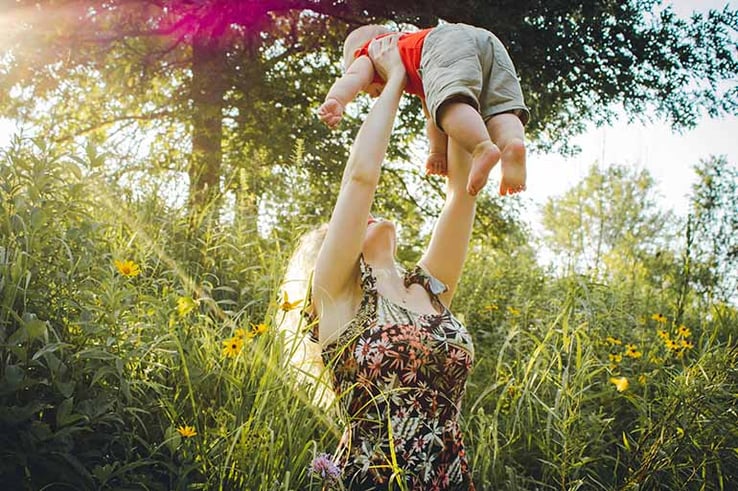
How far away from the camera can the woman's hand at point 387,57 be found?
2.29m

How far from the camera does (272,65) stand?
21.7 ft

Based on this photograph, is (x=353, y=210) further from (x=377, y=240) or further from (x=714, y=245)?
(x=714, y=245)

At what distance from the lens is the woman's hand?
229cm

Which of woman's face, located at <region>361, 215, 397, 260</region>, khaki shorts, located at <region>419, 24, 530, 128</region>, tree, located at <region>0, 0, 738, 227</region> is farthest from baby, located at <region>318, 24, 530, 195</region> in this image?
tree, located at <region>0, 0, 738, 227</region>

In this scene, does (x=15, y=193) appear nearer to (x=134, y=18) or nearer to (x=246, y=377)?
(x=246, y=377)

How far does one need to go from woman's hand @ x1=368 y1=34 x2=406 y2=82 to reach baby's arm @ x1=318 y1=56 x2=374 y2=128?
3cm

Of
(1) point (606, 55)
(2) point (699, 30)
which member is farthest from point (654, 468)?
(2) point (699, 30)

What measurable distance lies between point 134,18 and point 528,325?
489 cm

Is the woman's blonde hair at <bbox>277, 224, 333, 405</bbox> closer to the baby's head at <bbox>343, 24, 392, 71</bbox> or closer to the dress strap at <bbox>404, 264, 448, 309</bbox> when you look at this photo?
the dress strap at <bbox>404, 264, 448, 309</bbox>

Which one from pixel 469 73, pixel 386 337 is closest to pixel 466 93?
pixel 469 73

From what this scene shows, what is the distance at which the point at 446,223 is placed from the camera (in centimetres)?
238

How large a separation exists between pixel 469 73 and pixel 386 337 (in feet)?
2.71

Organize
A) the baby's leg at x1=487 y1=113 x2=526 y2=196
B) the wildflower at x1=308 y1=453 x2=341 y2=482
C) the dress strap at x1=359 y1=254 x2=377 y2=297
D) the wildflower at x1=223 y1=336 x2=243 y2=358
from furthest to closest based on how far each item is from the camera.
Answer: the dress strap at x1=359 y1=254 x2=377 y2=297 < the wildflower at x1=223 y1=336 x2=243 y2=358 < the baby's leg at x1=487 y1=113 x2=526 y2=196 < the wildflower at x1=308 y1=453 x2=341 y2=482

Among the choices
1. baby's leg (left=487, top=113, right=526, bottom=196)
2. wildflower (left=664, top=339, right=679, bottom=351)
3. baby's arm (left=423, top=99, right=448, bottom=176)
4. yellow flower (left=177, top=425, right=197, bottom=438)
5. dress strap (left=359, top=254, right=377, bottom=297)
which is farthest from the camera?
wildflower (left=664, top=339, right=679, bottom=351)
